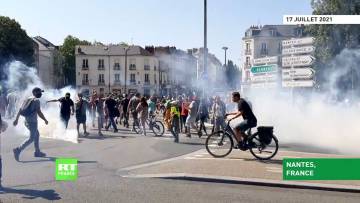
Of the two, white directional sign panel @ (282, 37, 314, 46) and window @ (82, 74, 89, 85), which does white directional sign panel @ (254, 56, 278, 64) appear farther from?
window @ (82, 74, 89, 85)

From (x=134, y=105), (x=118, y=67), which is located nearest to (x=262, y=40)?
(x=118, y=67)

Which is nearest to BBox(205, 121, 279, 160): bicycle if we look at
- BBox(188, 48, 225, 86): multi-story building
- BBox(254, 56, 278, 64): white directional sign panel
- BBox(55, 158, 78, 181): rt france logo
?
BBox(55, 158, 78, 181): rt france logo

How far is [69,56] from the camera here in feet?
390

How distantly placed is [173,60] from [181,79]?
5.17 m

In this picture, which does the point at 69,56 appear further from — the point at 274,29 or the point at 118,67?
the point at 274,29

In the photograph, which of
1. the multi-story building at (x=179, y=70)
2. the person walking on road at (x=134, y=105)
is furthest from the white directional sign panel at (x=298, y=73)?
the multi-story building at (x=179, y=70)

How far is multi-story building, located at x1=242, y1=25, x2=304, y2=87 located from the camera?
261 ft

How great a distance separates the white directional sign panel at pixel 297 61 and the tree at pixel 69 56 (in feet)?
330

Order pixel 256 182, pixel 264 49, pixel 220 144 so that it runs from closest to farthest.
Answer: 1. pixel 256 182
2. pixel 220 144
3. pixel 264 49

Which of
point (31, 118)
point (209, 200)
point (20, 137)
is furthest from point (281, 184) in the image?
point (20, 137)

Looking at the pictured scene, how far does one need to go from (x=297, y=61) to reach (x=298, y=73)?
0.49 metres

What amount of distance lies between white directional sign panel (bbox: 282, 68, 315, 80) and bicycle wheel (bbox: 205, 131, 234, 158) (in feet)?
27.2

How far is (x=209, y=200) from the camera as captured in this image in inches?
313

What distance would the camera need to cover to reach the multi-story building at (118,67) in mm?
99688
